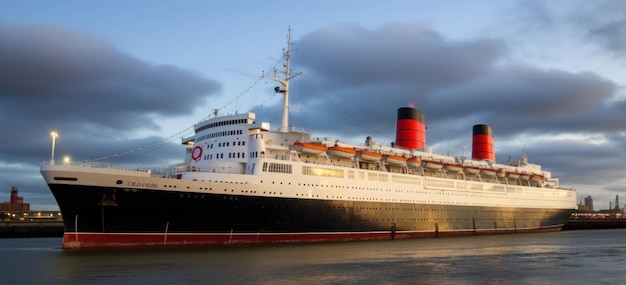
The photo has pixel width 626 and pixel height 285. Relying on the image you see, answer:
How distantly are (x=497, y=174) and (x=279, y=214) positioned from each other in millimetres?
30387

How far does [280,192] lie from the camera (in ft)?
101

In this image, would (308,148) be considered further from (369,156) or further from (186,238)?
(186,238)

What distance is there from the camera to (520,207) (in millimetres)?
53156

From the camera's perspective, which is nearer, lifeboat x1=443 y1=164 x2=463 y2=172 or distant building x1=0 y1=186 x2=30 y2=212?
lifeboat x1=443 y1=164 x2=463 y2=172

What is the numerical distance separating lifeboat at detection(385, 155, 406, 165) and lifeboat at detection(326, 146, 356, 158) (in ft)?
14.5

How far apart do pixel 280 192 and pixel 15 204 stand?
90.5m

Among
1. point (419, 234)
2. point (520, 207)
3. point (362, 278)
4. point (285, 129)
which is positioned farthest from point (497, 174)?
point (362, 278)

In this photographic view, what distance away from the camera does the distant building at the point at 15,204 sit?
9906 cm

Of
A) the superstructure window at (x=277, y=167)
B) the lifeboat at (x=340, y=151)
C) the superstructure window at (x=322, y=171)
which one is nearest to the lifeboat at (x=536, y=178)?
the lifeboat at (x=340, y=151)

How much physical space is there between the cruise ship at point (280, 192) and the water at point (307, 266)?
59.5 inches

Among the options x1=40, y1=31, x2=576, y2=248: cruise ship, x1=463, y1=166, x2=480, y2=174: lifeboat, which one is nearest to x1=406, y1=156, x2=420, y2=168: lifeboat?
x1=40, y1=31, x2=576, y2=248: cruise ship

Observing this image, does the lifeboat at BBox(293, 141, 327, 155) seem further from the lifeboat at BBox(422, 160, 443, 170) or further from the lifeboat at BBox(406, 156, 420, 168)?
the lifeboat at BBox(422, 160, 443, 170)

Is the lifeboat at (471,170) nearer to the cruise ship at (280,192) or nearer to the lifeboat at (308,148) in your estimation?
the cruise ship at (280,192)

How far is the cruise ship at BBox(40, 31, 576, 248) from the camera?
25.9 meters
